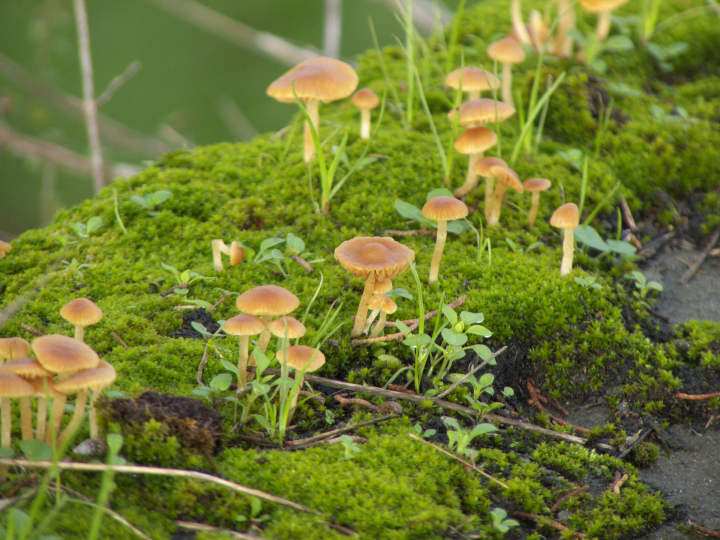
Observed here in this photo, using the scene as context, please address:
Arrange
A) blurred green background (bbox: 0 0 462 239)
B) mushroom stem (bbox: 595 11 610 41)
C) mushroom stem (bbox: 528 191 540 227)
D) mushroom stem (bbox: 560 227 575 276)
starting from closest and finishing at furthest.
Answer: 1. mushroom stem (bbox: 560 227 575 276)
2. mushroom stem (bbox: 528 191 540 227)
3. mushroom stem (bbox: 595 11 610 41)
4. blurred green background (bbox: 0 0 462 239)

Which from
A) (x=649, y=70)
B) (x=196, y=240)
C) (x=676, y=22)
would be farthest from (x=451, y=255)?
(x=676, y=22)

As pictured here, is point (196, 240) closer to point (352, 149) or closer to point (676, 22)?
point (352, 149)

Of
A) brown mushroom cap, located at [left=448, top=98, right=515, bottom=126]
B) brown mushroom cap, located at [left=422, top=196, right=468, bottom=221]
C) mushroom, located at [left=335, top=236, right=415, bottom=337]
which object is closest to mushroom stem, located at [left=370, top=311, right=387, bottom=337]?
mushroom, located at [left=335, top=236, right=415, bottom=337]

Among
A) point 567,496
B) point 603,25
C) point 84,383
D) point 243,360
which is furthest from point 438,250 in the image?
point 603,25

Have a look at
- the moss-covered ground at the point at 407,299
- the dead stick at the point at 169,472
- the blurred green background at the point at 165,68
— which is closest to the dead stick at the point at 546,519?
the moss-covered ground at the point at 407,299

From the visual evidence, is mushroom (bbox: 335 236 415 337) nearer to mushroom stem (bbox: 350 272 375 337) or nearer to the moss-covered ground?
mushroom stem (bbox: 350 272 375 337)

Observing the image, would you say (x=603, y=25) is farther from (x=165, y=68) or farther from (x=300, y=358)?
(x=165, y=68)
